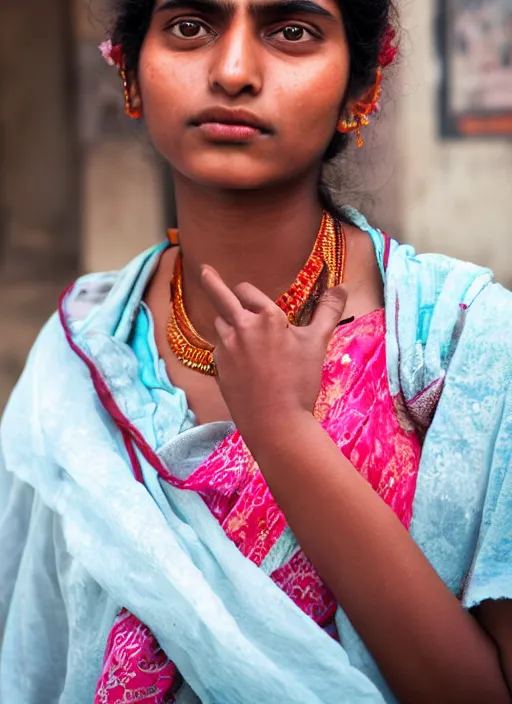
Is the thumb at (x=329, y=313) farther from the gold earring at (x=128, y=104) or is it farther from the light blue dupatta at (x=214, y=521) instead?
the gold earring at (x=128, y=104)

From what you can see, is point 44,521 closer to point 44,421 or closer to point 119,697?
point 44,421

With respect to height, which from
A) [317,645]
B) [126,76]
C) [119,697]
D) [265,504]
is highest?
[126,76]

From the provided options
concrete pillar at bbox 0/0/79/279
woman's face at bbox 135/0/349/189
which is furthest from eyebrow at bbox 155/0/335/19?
concrete pillar at bbox 0/0/79/279

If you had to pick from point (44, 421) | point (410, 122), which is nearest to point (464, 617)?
point (44, 421)

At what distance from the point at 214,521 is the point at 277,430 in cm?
23

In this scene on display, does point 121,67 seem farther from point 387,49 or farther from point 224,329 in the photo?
point 224,329

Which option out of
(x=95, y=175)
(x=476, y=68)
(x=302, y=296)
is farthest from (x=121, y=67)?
(x=95, y=175)

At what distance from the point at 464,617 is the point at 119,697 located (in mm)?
511

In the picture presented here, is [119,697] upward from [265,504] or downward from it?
downward

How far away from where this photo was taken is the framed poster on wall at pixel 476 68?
541cm

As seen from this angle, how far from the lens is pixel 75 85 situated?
7766 mm

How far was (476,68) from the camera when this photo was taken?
18.0 feet

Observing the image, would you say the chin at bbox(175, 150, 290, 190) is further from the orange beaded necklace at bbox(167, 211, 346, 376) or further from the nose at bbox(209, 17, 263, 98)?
the orange beaded necklace at bbox(167, 211, 346, 376)

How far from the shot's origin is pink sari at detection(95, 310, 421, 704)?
1.42 m
